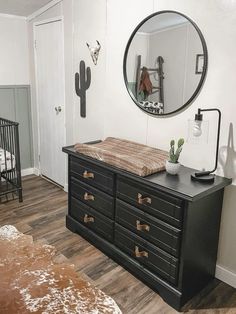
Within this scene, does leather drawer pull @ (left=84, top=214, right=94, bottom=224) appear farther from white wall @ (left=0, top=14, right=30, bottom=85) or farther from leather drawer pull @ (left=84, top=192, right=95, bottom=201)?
white wall @ (left=0, top=14, right=30, bottom=85)

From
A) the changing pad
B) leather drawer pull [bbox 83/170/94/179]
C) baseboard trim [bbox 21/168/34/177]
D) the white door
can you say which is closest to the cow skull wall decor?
the white door

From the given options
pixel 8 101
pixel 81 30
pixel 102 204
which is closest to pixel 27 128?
pixel 8 101

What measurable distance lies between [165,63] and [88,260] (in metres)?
1.71

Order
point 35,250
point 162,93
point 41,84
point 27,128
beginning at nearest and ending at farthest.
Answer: point 35,250 < point 162,93 < point 41,84 < point 27,128

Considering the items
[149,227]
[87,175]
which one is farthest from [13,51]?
[149,227]

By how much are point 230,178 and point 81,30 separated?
6.86ft

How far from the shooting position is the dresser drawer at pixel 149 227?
74.9 inches

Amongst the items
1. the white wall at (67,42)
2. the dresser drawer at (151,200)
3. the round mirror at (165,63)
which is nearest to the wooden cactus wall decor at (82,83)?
the white wall at (67,42)

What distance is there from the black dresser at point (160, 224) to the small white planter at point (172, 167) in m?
0.04

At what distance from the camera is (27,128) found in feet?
13.7

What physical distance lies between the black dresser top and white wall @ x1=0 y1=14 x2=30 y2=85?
2.41 meters

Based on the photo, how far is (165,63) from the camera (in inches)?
92.6

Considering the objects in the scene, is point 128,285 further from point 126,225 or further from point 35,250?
point 35,250

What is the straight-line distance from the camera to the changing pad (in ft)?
6.84
